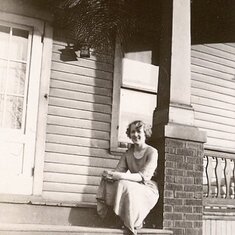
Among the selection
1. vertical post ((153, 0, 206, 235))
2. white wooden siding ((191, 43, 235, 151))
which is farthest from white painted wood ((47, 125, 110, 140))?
white wooden siding ((191, 43, 235, 151))

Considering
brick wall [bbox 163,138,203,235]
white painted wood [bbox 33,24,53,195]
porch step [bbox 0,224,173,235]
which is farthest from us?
white painted wood [bbox 33,24,53,195]

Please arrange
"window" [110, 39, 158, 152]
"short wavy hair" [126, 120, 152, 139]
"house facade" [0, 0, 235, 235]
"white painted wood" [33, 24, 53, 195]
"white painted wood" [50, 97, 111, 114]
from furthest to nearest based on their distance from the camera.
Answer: "window" [110, 39, 158, 152] → "white painted wood" [50, 97, 111, 114] → "white painted wood" [33, 24, 53, 195] → "house facade" [0, 0, 235, 235] → "short wavy hair" [126, 120, 152, 139]

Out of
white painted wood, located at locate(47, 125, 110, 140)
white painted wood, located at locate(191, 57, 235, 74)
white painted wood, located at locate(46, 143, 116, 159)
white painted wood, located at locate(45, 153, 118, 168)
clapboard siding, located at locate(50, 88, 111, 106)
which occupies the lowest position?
white painted wood, located at locate(45, 153, 118, 168)

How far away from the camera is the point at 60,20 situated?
653 centimetres

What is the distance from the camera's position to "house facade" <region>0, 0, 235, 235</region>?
489 centimetres

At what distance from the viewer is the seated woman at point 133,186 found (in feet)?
13.5

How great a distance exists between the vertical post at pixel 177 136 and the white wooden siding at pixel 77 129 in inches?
66.8

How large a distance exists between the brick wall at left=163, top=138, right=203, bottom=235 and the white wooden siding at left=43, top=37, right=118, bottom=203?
6.44 ft

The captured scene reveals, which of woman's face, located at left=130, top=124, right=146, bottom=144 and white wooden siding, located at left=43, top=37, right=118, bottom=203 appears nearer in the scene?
woman's face, located at left=130, top=124, right=146, bottom=144

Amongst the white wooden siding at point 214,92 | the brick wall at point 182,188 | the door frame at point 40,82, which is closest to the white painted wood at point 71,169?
the door frame at point 40,82

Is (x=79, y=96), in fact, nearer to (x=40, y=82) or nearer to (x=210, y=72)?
(x=40, y=82)

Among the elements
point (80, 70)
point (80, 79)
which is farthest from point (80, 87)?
point (80, 70)

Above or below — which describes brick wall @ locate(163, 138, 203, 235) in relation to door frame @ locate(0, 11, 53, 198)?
below

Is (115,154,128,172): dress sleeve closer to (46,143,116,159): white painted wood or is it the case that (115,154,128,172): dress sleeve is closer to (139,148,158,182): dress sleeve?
(139,148,158,182): dress sleeve
